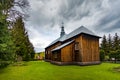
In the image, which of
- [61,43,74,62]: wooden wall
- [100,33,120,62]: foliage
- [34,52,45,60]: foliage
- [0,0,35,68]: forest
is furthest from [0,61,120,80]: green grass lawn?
[34,52,45,60]: foliage

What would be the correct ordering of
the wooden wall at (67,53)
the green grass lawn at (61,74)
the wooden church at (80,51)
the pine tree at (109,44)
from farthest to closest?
the pine tree at (109,44) → the wooden wall at (67,53) → the wooden church at (80,51) → the green grass lawn at (61,74)

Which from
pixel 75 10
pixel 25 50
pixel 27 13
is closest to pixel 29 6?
pixel 27 13

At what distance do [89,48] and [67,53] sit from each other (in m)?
3.94

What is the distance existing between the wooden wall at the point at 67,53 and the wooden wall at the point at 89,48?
2.41 meters

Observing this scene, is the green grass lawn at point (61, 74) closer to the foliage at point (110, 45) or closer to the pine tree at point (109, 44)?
the foliage at point (110, 45)

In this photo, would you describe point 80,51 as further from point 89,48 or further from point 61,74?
point 61,74

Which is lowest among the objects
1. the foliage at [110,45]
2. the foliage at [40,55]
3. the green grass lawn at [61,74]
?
the green grass lawn at [61,74]

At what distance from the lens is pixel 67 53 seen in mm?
26172

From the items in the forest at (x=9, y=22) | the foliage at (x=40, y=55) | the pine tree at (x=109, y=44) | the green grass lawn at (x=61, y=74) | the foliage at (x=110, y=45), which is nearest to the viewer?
the green grass lawn at (x=61, y=74)

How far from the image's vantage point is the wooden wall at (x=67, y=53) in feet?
84.3

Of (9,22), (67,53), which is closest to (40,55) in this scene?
(67,53)

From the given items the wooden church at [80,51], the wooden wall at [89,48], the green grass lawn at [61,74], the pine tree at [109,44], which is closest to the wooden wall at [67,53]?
the wooden church at [80,51]

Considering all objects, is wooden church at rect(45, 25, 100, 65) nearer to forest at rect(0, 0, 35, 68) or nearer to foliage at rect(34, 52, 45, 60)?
forest at rect(0, 0, 35, 68)

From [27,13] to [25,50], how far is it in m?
23.4
